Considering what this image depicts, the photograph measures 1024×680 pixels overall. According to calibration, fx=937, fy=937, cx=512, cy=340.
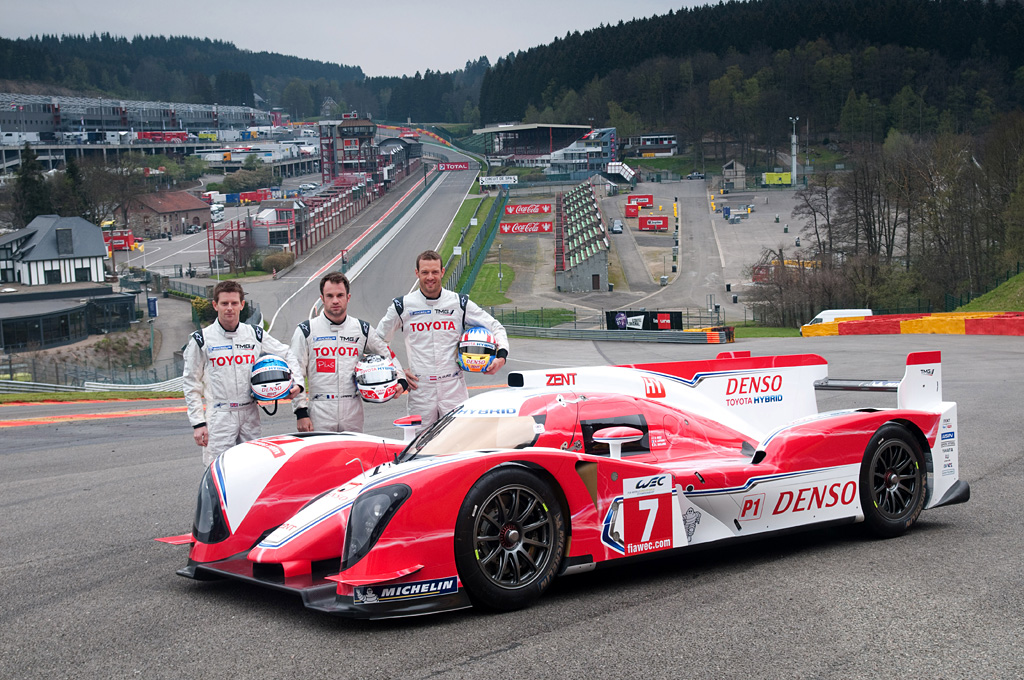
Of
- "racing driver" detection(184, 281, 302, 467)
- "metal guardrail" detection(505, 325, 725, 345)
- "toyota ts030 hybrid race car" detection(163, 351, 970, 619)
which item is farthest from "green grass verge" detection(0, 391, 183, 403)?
"metal guardrail" detection(505, 325, 725, 345)

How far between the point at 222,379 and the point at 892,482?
5.86 m

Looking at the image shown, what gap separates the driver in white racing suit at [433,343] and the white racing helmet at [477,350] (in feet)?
1.07

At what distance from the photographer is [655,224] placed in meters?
102

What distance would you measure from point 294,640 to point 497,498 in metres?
1.53

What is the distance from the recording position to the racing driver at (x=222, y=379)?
8125 mm

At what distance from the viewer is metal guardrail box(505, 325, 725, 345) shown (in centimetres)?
4374

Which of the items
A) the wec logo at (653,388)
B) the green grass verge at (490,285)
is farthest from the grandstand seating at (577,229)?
the wec logo at (653,388)

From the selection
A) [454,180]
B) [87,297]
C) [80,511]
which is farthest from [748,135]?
[80,511]

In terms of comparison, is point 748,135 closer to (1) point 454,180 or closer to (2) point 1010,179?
(1) point 454,180

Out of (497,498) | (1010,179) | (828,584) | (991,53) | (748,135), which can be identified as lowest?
(828,584)

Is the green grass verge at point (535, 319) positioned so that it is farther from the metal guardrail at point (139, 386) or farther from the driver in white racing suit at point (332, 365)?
the driver in white racing suit at point (332, 365)

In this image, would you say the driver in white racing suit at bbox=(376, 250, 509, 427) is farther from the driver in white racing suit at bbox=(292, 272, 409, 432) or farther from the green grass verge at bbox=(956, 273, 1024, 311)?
the green grass verge at bbox=(956, 273, 1024, 311)

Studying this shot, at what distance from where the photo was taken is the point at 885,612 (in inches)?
228

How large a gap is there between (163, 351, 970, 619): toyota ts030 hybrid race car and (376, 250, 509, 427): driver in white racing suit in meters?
1.11
